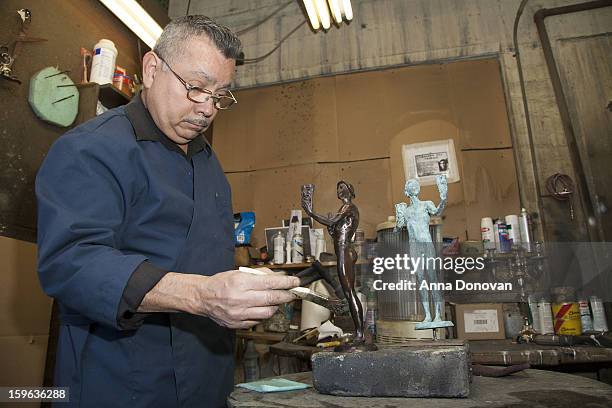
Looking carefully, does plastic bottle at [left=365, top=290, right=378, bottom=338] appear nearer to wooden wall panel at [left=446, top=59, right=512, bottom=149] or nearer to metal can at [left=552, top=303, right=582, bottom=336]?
metal can at [left=552, top=303, right=582, bottom=336]

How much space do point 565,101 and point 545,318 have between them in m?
1.77

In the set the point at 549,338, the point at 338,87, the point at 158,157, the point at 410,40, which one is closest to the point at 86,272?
the point at 158,157

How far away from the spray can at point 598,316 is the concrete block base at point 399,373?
1.92m

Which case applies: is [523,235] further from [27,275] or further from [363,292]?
[27,275]

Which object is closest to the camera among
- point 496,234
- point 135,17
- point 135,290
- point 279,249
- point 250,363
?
point 135,290

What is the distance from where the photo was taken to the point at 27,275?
1.92 m

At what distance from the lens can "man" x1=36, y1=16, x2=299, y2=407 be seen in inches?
33.7

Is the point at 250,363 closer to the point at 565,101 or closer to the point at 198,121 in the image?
the point at 198,121

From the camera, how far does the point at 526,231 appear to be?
3033 mm

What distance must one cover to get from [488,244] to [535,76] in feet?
5.11

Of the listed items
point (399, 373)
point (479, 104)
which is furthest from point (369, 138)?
point (399, 373)

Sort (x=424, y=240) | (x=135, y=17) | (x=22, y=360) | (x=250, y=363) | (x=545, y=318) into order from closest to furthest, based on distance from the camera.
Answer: (x=424, y=240), (x=22, y=360), (x=135, y=17), (x=545, y=318), (x=250, y=363)

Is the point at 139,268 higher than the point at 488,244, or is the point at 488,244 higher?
the point at 488,244

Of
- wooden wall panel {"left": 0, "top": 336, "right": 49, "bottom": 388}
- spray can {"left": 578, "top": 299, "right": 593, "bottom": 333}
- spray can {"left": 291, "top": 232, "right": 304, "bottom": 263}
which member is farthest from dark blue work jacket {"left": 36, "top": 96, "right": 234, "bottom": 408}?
spray can {"left": 578, "top": 299, "right": 593, "bottom": 333}
